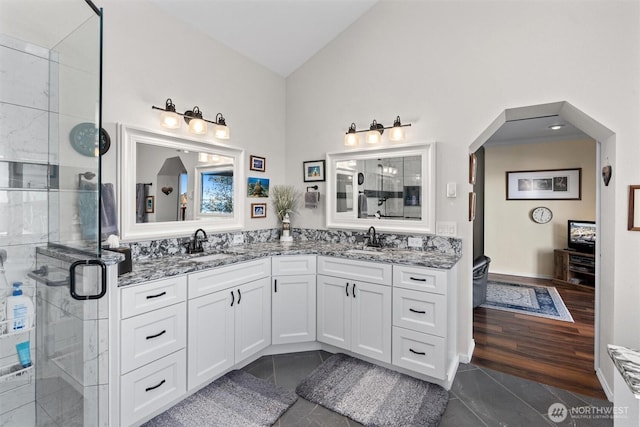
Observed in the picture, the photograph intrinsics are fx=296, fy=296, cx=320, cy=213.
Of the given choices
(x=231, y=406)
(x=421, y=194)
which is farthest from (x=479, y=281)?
(x=231, y=406)

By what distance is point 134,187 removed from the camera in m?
2.19

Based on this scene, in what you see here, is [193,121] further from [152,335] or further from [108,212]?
[152,335]

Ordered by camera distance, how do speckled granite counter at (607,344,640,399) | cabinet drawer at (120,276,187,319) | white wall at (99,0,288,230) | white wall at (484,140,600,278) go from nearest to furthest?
speckled granite counter at (607,344,640,399), cabinet drawer at (120,276,187,319), white wall at (99,0,288,230), white wall at (484,140,600,278)

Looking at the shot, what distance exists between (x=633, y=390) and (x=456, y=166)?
5.79 ft

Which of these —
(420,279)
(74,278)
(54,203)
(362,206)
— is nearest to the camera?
(74,278)

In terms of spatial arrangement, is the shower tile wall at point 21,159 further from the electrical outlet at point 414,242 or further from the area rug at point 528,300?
the area rug at point 528,300

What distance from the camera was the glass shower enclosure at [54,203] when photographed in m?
1.42

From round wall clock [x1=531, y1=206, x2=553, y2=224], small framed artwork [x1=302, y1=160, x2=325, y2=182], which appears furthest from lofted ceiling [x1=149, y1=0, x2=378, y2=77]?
round wall clock [x1=531, y1=206, x2=553, y2=224]

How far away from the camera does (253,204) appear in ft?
10.3

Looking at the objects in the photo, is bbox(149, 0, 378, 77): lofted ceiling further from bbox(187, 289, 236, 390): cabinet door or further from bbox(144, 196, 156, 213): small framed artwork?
bbox(187, 289, 236, 390): cabinet door

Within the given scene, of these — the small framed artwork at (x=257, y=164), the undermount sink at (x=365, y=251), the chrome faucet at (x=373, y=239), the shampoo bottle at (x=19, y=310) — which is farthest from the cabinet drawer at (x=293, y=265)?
the shampoo bottle at (x=19, y=310)

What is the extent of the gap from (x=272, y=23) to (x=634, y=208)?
3150 millimetres

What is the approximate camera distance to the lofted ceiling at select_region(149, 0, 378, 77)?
2.48m

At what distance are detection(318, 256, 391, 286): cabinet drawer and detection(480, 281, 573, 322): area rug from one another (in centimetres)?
230
